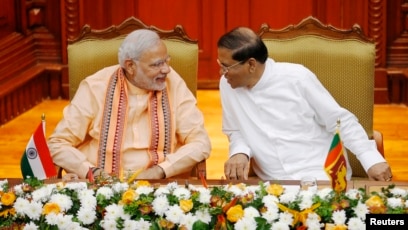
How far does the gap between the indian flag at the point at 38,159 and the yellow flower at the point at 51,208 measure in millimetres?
531

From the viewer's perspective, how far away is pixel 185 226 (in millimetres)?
2867

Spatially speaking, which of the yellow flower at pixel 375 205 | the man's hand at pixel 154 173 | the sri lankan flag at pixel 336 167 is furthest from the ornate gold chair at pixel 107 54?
the yellow flower at pixel 375 205

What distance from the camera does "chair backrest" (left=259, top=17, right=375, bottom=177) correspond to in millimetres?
4305

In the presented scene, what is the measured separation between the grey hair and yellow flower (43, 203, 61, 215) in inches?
49.7

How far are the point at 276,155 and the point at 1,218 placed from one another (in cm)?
145

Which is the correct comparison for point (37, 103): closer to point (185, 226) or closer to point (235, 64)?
point (235, 64)

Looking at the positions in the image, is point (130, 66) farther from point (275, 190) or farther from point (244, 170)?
point (275, 190)

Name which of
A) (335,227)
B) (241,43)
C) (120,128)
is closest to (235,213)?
(335,227)

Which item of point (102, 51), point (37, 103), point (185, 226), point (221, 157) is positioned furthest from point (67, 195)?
point (37, 103)

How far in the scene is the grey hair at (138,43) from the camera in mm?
4078

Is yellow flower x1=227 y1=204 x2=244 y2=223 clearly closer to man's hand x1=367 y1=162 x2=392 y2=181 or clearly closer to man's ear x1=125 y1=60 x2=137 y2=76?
man's hand x1=367 y1=162 x2=392 y2=181

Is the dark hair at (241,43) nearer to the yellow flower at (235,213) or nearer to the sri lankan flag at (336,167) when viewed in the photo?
the sri lankan flag at (336,167)

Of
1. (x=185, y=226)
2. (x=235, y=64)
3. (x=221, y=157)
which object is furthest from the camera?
(x=221, y=157)

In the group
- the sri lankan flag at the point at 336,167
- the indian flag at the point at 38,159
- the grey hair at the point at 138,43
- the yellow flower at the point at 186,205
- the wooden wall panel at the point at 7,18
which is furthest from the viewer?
the wooden wall panel at the point at 7,18
